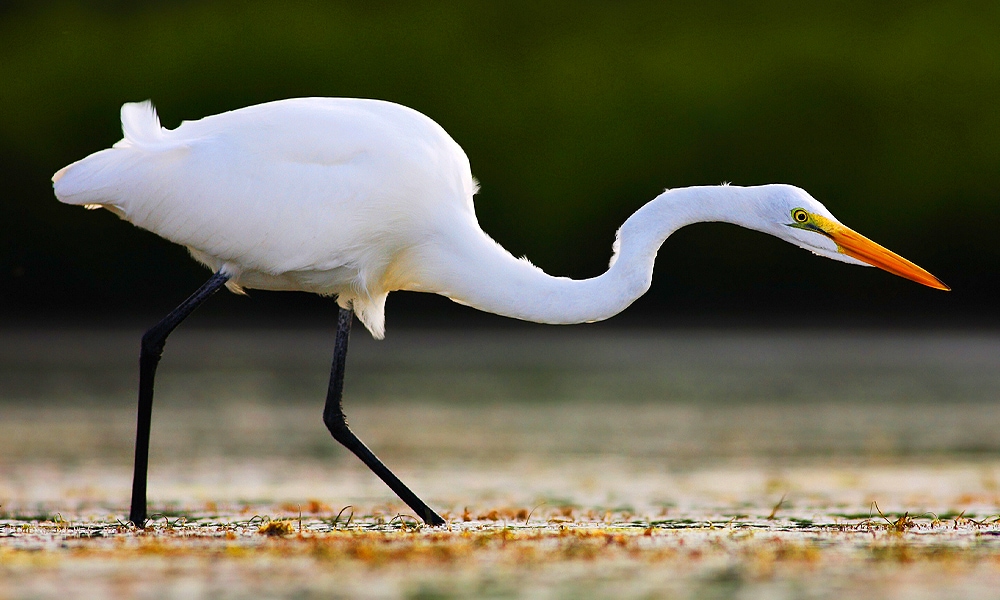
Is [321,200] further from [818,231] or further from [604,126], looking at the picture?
[604,126]

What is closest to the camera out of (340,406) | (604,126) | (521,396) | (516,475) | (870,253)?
(870,253)

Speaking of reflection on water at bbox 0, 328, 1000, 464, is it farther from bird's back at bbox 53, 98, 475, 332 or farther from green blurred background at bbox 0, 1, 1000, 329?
green blurred background at bbox 0, 1, 1000, 329

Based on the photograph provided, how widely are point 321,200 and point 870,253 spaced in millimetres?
2667

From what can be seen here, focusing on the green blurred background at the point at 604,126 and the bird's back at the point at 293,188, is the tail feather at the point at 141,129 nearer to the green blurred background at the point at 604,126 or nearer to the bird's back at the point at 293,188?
the bird's back at the point at 293,188

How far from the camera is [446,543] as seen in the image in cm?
704

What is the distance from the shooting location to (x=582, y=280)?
301 inches

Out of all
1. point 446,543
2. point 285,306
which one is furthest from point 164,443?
point 285,306

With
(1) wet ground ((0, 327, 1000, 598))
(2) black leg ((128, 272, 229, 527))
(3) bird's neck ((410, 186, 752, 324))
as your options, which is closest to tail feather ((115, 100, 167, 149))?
(2) black leg ((128, 272, 229, 527))

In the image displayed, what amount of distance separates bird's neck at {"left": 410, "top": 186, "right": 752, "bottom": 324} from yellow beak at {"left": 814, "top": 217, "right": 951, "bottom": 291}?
1.41 ft

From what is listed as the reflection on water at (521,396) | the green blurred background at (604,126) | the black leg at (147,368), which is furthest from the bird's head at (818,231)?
the green blurred background at (604,126)

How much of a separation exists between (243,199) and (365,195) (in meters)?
0.62

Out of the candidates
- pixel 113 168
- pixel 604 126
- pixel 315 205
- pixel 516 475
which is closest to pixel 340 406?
pixel 315 205

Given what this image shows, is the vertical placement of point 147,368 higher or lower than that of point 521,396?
lower

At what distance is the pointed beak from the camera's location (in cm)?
734
